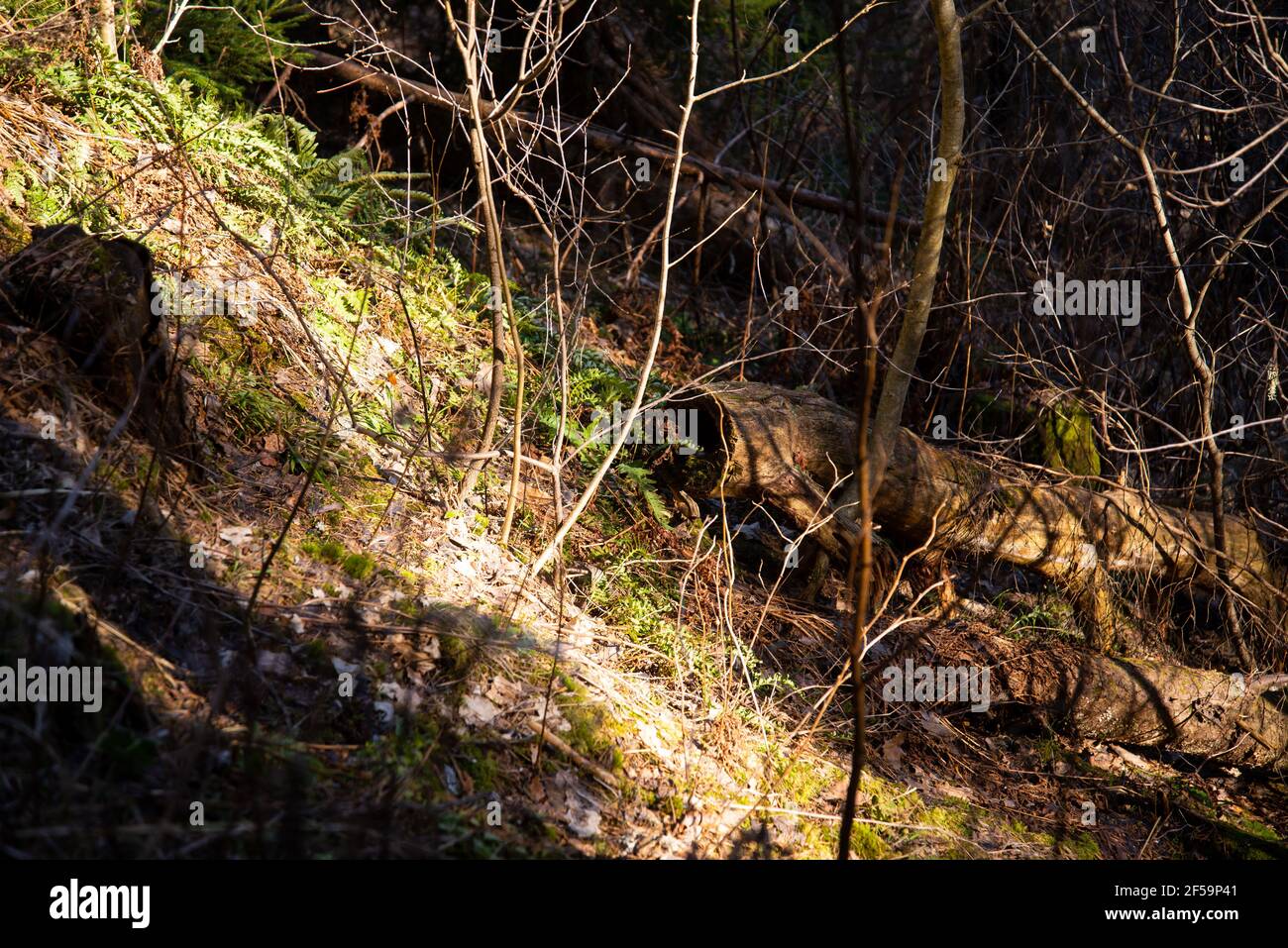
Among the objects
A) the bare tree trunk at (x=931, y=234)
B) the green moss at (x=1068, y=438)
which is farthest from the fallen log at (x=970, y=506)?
the green moss at (x=1068, y=438)

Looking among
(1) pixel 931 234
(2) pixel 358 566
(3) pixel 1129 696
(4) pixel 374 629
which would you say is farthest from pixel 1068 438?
(4) pixel 374 629

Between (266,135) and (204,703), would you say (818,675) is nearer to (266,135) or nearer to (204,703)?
(204,703)

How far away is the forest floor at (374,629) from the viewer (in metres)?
2.86

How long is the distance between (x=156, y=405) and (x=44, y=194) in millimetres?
1627

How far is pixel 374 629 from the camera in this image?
3.54 meters

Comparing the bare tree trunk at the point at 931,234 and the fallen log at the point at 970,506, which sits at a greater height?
the bare tree trunk at the point at 931,234

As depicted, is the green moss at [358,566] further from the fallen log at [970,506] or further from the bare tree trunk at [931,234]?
the bare tree trunk at [931,234]

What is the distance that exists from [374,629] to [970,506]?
3.77 meters

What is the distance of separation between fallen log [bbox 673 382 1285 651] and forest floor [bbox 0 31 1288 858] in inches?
17.0

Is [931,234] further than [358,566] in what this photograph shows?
Yes

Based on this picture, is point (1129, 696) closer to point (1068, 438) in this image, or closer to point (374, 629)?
point (1068, 438)

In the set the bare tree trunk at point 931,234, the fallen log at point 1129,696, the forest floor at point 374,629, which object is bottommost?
the fallen log at point 1129,696

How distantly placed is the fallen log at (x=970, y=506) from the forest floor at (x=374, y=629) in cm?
43
